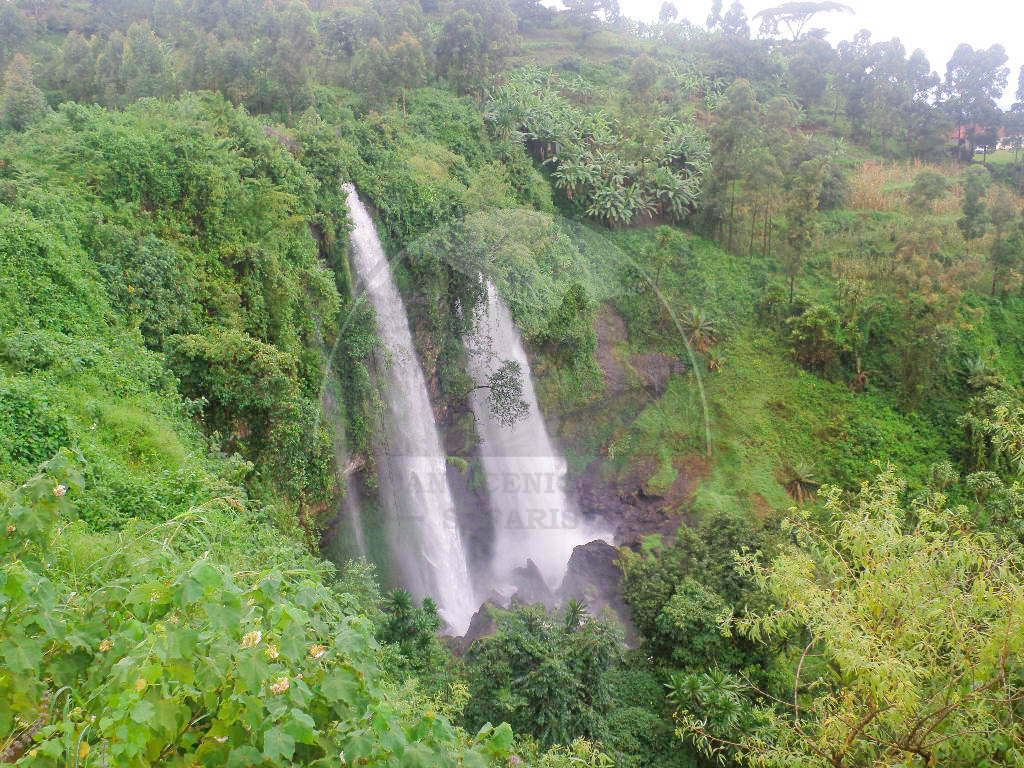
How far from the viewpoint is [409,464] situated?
529 inches

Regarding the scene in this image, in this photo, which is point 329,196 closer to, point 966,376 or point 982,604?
point 982,604

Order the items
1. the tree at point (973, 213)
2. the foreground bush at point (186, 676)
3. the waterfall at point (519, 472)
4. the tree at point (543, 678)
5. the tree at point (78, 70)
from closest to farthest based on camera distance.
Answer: the foreground bush at point (186, 676) < the tree at point (543, 678) < the waterfall at point (519, 472) < the tree at point (973, 213) < the tree at point (78, 70)

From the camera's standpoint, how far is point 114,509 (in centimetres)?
561

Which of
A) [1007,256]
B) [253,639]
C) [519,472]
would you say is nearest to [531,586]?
[519,472]

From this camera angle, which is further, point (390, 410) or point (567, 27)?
point (567, 27)

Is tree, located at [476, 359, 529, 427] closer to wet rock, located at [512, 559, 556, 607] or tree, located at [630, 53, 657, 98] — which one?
wet rock, located at [512, 559, 556, 607]

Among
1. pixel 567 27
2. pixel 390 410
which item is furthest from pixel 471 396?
pixel 567 27

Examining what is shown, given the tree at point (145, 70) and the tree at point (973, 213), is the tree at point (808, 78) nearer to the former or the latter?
the tree at point (973, 213)

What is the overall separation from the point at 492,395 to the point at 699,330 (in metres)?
7.14

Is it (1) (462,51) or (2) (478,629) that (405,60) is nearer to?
(1) (462,51)

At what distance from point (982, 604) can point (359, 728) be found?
13.1 feet

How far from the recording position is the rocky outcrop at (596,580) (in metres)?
12.5

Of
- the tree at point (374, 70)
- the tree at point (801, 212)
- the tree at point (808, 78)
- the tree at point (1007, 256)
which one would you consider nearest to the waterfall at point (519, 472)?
the tree at point (374, 70)

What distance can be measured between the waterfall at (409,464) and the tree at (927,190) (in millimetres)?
17395
